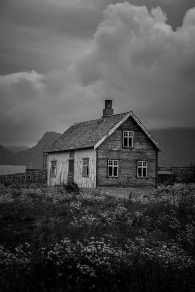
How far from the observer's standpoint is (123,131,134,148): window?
34.6 meters

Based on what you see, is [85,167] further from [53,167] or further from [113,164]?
[53,167]

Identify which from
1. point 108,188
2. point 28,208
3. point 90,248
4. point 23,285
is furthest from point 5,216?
point 108,188

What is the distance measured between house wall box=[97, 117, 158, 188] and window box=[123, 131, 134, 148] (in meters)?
0.29

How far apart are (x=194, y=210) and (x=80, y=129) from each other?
811 inches

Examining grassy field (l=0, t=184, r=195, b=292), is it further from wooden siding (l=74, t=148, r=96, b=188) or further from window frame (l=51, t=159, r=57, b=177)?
window frame (l=51, t=159, r=57, b=177)

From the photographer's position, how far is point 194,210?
20.6 metres

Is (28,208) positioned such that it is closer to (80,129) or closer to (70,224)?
(70,224)

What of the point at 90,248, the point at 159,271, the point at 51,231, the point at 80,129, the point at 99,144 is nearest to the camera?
the point at 159,271

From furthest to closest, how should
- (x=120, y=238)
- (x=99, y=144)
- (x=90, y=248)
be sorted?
(x=99, y=144) → (x=120, y=238) → (x=90, y=248)

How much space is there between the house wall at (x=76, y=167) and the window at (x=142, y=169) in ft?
13.6

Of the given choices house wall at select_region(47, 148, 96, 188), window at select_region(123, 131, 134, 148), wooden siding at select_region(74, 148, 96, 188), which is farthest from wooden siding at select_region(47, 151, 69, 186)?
window at select_region(123, 131, 134, 148)

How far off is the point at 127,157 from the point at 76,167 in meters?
4.59

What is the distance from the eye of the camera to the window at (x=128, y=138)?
34562mm

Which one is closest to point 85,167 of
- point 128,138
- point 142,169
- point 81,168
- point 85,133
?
point 81,168
